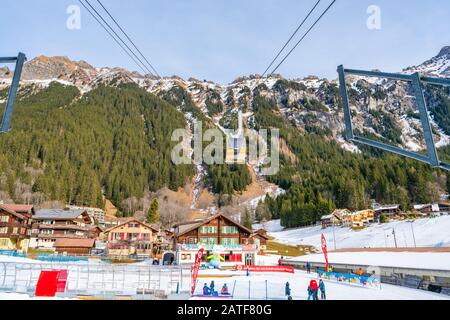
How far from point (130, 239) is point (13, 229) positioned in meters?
28.4

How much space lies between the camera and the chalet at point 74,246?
69675mm

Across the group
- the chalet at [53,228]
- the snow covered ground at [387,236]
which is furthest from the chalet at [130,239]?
the snow covered ground at [387,236]

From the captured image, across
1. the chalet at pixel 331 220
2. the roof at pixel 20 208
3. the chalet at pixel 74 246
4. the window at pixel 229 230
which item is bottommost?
the chalet at pixel 74 246

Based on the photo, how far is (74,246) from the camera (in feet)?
230

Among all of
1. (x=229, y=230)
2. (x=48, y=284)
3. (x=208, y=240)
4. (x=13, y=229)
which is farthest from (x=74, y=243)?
(x=48, y=284)

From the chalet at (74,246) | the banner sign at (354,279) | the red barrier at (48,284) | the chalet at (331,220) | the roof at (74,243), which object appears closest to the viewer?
the red barrier at (48,284)

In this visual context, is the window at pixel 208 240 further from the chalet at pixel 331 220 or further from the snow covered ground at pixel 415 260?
the chalet at pixel 331 220

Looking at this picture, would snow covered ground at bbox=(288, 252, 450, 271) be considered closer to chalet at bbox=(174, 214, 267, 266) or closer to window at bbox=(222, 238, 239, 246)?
chalet at bbox=(174, 214, 267, 266)

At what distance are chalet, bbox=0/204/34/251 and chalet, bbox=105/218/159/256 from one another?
2148 centimetres

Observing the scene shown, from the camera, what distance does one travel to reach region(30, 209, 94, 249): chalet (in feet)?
259

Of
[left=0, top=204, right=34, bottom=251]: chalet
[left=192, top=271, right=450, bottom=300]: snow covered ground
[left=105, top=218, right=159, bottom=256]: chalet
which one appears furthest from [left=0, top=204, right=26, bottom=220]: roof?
[left=192, top=271, right=450, bottom=300]: snow covered ground

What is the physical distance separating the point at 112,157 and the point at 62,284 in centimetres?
18194

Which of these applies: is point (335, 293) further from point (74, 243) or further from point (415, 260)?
point (74, 243)

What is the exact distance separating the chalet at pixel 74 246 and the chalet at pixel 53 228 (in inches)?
346
